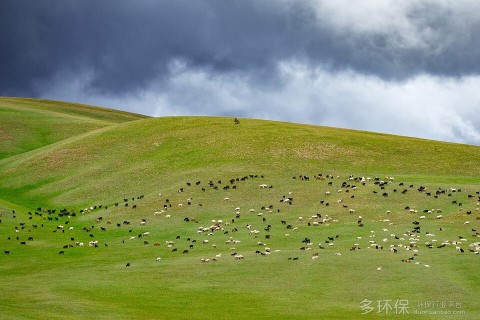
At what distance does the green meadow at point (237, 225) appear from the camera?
120 ft

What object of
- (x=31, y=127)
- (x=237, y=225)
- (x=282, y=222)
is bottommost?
(x=237, y=225)

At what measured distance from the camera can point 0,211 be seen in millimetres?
67438

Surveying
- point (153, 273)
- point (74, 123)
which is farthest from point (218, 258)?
point (74, 123)

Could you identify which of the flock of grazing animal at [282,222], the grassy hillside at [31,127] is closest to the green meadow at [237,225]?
the flock of grazing animal at [282,222]

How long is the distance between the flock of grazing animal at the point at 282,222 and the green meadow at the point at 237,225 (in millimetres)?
238

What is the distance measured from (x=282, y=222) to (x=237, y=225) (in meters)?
3.96

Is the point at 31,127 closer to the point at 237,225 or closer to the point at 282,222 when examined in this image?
the point at 237,225

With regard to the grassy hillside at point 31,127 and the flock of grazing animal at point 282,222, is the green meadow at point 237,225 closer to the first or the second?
the flock of grazing animal at point 282,222

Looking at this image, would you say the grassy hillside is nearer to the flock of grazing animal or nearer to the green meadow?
the green meadow

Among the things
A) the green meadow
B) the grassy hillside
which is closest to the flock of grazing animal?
the green meadow

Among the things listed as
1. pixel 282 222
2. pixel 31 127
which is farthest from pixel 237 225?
pixel 31 127

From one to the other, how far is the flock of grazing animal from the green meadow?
24 centimetres

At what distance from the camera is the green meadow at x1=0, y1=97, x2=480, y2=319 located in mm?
36531

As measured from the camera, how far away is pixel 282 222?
194ft
